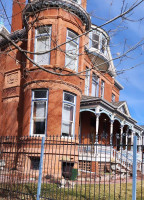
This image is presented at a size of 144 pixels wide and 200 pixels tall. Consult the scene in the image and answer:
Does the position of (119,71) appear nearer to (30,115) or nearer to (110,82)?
(30,115)

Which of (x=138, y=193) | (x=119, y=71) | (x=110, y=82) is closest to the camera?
(x=119, y=71)

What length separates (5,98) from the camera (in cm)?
1678

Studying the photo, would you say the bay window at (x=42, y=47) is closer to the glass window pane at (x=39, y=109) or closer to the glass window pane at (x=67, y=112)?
the glass window pane at (x=39, y=109)

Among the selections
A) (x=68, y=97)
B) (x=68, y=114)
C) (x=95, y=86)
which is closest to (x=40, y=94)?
(x=68, y=97)

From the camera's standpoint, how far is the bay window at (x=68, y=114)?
13.7 meters

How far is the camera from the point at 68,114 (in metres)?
14.0

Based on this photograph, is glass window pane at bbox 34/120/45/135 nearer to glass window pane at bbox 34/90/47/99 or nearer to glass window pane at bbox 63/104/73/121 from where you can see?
glass window pane at bbox 63/104/73/121

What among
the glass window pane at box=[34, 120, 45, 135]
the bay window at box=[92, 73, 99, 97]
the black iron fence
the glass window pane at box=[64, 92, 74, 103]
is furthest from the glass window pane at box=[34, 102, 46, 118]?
the bay window at box=[92, 73, 99, 97]

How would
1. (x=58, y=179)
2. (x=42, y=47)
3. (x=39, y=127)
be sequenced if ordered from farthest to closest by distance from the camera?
(x=42, y=47), (x=39, y=127), (x=58, y=179)

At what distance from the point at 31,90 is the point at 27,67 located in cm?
141

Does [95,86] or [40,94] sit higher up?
[95,86]

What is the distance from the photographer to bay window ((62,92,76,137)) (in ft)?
44.9

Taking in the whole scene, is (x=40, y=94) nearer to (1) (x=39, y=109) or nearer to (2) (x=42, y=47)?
(1) (x=39, y=109)

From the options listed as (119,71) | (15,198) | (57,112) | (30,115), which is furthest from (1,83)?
(119,71)
